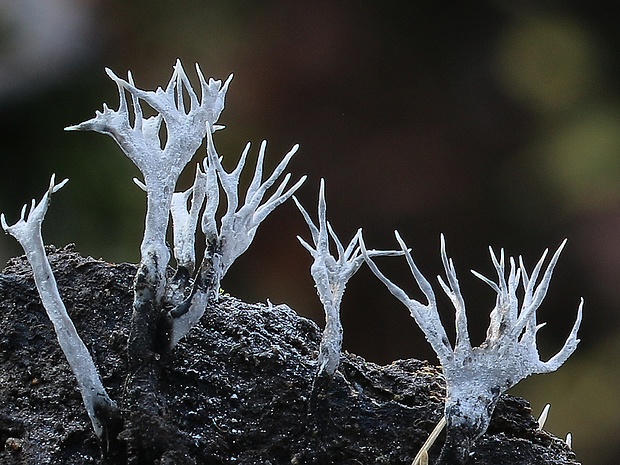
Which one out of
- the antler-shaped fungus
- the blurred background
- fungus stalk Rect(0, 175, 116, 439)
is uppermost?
the blurred background

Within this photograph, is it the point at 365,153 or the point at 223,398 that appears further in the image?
the point at 365,153

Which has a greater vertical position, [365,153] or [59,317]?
[365,153]

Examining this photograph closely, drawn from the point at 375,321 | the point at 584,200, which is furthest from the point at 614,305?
the point at 375,321

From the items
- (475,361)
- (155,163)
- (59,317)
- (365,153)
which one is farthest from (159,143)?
(365,153)

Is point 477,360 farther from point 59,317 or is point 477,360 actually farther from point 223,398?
point 59,317

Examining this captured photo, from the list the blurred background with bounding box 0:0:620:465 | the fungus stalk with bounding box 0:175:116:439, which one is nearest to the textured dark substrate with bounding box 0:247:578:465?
the fungus stalk with bounding box 0:175:116:439

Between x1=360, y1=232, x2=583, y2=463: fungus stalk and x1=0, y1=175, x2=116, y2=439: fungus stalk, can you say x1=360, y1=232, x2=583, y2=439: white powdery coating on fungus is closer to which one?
x1=360, y1=232, x2=583, y2=463: fungus stalk

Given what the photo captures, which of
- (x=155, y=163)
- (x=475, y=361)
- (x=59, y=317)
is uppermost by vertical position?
(x=155, y=163)
